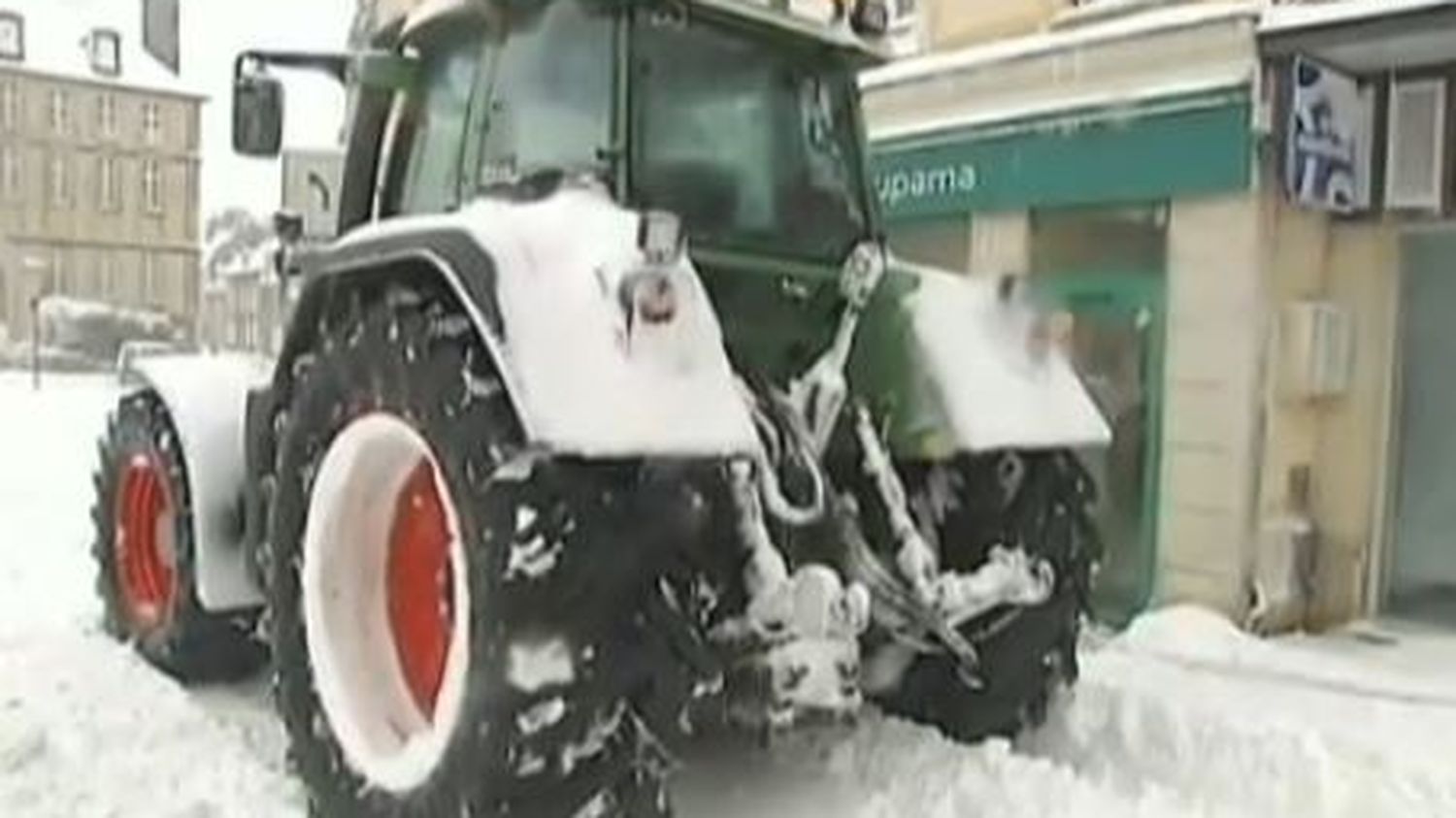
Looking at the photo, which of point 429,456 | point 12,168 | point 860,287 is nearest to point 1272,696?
point 860,287

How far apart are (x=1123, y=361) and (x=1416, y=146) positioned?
5.46ft

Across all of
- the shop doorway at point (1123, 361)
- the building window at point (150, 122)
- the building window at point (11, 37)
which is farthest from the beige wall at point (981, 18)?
the building window at point (150, 122)

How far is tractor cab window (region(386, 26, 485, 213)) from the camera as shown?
4.35 meters

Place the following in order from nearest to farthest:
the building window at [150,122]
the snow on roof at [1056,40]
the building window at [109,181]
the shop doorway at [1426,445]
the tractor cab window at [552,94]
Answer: the tractor cab window at [552,94]
the snow on roof at [1056,40]
the shop doorway at [1426,445]
the building window at [109,181]
the building window at [150,122]

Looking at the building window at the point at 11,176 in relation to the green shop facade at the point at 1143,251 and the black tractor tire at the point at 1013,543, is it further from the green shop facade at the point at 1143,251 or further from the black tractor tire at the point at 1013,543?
the black tractor tire at the point at 1013,543

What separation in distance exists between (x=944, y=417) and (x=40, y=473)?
9.74m

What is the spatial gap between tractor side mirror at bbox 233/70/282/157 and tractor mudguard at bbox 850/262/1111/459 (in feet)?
6.47

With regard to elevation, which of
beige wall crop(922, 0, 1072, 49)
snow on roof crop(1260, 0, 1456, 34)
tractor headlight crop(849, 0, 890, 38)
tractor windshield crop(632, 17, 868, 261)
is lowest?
tractor windshield crop(632, 17, 868, 261)

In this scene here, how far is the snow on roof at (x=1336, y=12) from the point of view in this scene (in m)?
6.59

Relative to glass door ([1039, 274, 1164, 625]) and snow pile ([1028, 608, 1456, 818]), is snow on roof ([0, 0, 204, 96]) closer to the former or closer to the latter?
glass door ([1039, 274, 1164, 625])

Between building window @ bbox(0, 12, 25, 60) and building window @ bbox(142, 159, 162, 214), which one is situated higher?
building window @ bbox(0, 12, 25, 60)

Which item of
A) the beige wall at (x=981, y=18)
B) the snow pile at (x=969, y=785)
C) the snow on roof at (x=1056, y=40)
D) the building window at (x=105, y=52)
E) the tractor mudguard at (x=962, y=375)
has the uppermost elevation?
the building window at (x=105, y=52)

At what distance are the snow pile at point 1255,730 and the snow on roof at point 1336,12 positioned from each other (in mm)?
2681

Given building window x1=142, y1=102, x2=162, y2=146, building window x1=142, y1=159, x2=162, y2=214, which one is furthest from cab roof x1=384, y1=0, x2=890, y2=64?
building window x1=142, y1=159, x2=162, y2=214
